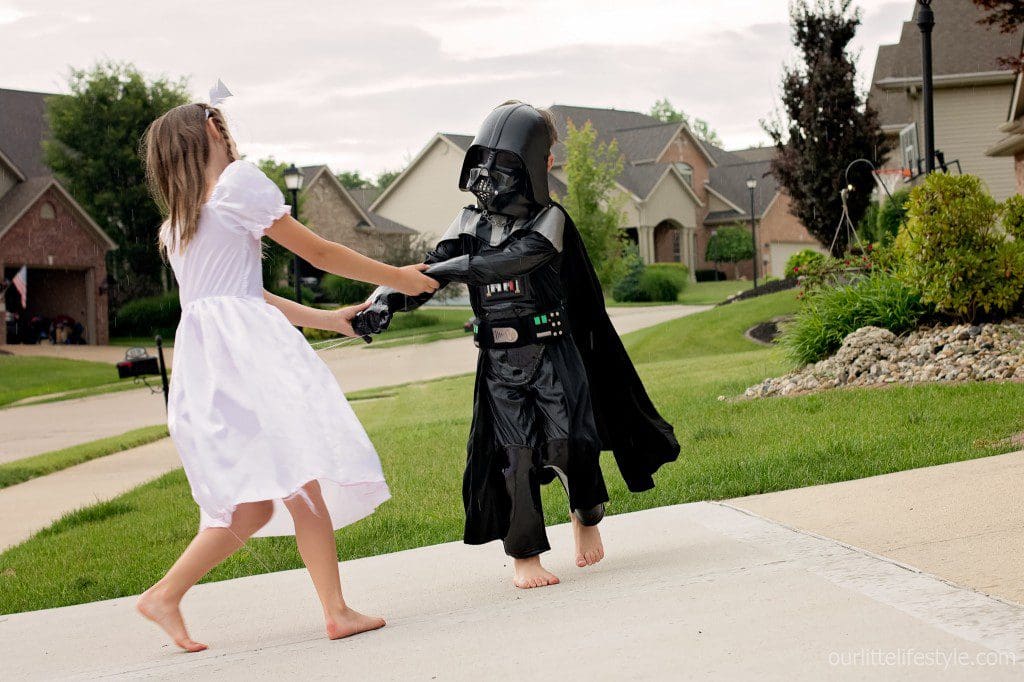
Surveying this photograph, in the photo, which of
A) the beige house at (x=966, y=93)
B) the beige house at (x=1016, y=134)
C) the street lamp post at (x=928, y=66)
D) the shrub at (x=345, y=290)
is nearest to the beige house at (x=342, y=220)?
the shrub at (x=345, y=290)

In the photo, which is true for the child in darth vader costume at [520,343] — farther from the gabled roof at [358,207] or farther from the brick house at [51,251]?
the gabled roof at [358,207]

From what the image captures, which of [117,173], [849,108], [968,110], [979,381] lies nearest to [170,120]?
[979,381]

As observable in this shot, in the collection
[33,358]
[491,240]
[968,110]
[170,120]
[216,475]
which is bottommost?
[33,358]

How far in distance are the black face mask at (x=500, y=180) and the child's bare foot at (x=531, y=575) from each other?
1.42 metres

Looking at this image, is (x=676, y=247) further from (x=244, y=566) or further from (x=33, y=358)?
(x=244, y=566)

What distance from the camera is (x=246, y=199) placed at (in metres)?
3.68

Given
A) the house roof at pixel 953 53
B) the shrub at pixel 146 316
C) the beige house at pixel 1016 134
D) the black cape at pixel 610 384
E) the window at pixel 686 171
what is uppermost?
the house roof at pixel 953 53

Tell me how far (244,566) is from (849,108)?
23.4 metres

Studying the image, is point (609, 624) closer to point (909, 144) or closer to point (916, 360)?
point (916, 360)

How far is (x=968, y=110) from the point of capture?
26.7 metres

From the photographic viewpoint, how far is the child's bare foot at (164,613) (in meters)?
3.74

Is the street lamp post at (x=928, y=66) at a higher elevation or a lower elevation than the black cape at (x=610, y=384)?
higher

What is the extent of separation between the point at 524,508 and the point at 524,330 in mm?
696

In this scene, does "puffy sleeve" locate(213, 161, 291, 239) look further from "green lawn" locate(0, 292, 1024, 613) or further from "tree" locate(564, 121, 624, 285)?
"tree" locate(564, 121, 624, 285)
